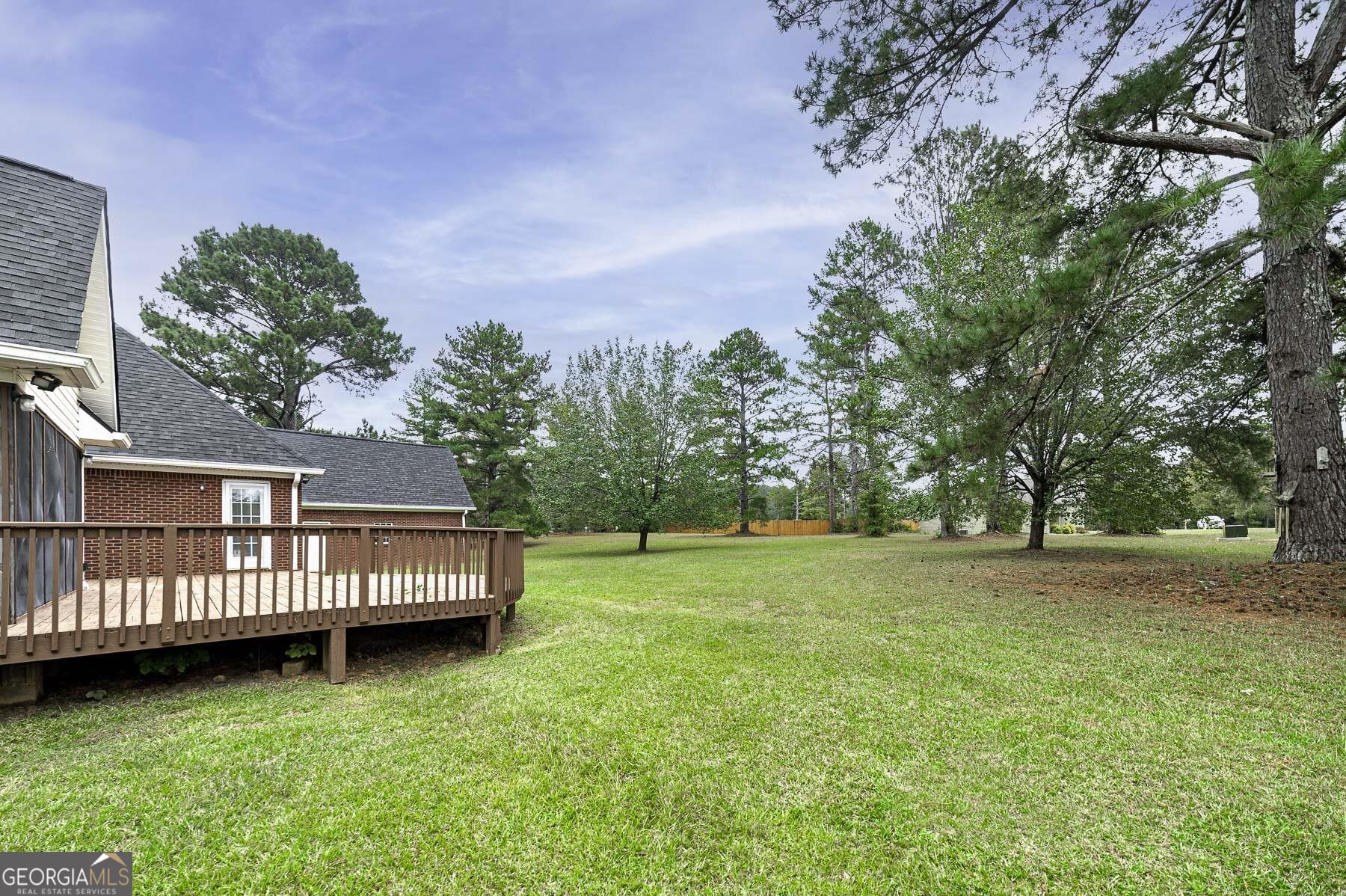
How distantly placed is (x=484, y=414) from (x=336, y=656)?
24.9m

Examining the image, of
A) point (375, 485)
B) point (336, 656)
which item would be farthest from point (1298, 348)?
point (375, 485)

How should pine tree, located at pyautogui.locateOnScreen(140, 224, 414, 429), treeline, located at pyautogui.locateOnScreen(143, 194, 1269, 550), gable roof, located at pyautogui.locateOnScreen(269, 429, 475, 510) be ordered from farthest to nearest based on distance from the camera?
pine tree, located at pyautogui.locateOnScreen(140, 224, 414, 429) → gable roof, located at pyautogui.locateOnScreen(269, 429, 475, 510) → treeline, located at pyautogui.locateOnScreen(143, 194, 1269, 550)

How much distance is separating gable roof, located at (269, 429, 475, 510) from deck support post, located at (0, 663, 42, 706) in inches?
555

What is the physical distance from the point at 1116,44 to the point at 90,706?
47.1 ft

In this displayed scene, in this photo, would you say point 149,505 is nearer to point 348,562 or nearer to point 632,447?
point 348,562

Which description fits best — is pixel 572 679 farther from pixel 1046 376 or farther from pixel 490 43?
pixel 490 43

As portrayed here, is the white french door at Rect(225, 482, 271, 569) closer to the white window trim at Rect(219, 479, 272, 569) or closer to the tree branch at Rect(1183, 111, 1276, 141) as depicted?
the white window trim at Rect(219, 479, 272, 569)

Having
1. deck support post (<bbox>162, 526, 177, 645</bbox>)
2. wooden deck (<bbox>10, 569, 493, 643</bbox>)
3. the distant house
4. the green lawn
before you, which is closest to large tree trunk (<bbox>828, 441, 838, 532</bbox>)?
the distant house

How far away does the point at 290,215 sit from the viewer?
82.1 ft

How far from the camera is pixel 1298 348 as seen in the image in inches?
284

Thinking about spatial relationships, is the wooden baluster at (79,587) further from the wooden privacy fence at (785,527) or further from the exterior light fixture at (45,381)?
the wooden privacy fence at (785,527)

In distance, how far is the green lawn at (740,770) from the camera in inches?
87.4

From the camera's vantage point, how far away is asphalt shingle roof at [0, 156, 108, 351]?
4.25 meters

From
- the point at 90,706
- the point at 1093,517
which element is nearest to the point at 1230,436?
the point at 1093,517
